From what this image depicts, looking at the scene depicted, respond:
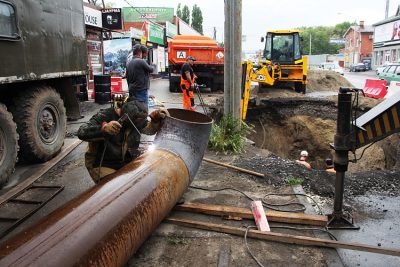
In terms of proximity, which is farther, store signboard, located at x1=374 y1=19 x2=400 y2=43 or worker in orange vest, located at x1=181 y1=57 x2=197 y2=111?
→ store signboard, located at x1=374 y1=19 x2=400 y2=43

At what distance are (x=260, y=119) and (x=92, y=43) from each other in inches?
397

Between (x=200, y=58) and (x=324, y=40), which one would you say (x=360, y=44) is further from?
(x=200, y=58)

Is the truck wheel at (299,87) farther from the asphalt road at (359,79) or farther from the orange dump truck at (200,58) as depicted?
the asphalt road at (359,79)

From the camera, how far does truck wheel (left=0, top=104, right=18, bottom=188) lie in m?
5.56

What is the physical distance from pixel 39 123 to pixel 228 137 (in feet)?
11.3

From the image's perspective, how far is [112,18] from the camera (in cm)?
1936

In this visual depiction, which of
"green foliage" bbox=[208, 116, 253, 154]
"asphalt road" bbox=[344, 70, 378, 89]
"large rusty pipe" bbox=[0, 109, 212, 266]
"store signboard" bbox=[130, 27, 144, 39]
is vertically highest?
"store signboard" bbox=[130, 27, 144, 39]

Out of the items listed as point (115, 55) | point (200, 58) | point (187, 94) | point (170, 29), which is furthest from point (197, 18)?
point (187, 94)

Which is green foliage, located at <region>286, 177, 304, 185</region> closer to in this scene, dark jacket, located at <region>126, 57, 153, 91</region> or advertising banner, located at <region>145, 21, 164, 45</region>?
dark jacket, located at <region>126, 57, 153, 91</region>

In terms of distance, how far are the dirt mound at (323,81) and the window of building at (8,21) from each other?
19.4m

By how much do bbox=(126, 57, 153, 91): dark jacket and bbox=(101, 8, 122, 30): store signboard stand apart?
471 inches

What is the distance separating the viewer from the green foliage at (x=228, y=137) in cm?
748

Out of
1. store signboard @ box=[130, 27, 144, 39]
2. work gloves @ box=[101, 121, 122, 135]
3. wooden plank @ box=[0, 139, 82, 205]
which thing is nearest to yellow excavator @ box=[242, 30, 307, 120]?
store signboard @ box=[130, 27, 144, 39]

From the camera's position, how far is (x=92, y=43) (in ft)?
64.1
